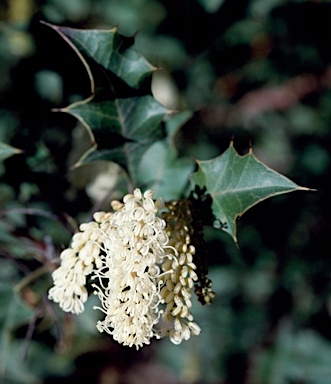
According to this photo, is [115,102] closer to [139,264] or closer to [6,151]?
[6,151]

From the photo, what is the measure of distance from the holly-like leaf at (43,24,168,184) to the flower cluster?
236mm

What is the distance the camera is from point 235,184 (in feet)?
3.51

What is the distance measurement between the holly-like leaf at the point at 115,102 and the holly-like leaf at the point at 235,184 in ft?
0.58

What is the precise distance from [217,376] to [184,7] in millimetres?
1782

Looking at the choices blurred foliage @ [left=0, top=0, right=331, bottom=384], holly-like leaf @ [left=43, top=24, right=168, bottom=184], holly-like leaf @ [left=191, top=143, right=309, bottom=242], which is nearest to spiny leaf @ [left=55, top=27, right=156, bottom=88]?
holly-like leaf @ [left=43, top=24, right=168, bottom=184]

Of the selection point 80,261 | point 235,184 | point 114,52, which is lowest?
point 80,261

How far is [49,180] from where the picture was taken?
60.1 inches

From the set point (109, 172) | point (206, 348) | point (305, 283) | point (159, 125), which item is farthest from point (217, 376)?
point (159, 125)

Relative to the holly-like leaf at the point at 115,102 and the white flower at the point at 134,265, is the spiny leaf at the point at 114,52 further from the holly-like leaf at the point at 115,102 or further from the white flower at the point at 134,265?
the white flower at the point at 134,265

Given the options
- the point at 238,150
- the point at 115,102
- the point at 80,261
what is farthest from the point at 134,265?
the point at 238,150

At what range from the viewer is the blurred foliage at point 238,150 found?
170 centimetres

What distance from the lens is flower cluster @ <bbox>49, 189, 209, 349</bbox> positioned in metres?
0.95

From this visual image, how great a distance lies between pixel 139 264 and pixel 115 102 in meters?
0.40

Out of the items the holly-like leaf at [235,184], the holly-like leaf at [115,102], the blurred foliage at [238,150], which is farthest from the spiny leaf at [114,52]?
the blurred foliage at [238,150]
